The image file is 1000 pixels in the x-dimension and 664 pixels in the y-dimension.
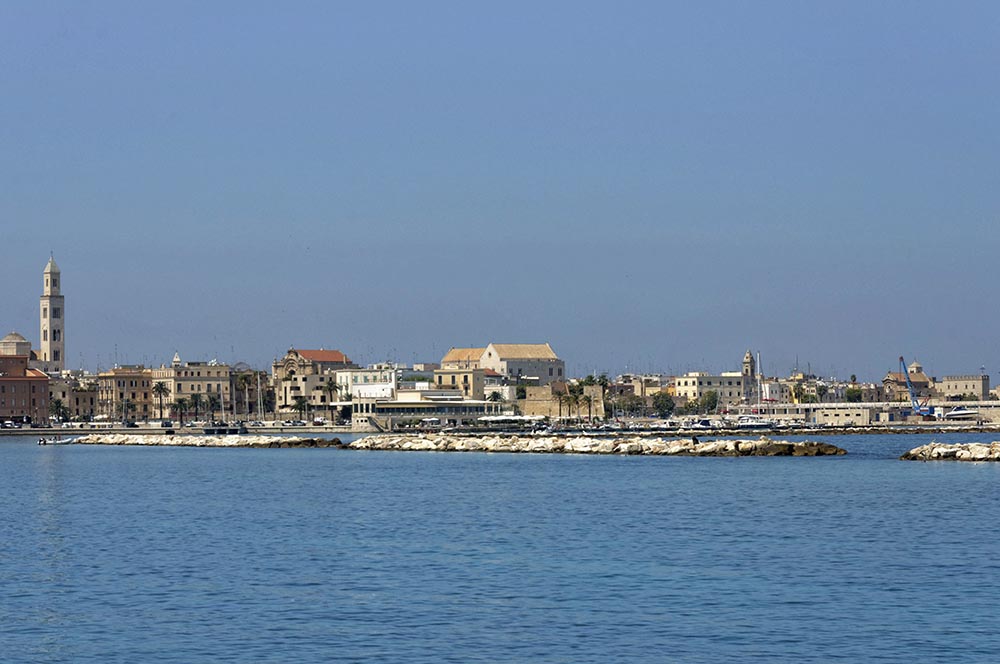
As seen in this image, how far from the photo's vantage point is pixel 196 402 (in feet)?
614

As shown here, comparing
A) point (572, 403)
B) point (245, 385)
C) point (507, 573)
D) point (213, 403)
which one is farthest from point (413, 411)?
point (507, 573)

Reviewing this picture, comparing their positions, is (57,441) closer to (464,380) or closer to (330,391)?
(330,391)

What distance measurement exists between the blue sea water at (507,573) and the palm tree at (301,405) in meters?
124

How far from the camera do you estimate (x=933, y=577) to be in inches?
1184

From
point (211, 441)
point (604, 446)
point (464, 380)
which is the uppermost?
point (464, 380)

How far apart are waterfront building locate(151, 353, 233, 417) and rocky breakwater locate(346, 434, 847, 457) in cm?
8063

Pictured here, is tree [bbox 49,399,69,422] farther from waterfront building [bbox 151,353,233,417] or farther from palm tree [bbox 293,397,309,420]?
palm tree [bbox 293,397,309,420]

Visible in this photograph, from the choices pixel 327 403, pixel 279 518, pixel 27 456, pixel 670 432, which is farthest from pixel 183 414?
pixel 279 518

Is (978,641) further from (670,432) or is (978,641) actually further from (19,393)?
(19,393)

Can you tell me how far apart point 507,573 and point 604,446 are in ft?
219

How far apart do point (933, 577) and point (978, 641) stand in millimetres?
7042

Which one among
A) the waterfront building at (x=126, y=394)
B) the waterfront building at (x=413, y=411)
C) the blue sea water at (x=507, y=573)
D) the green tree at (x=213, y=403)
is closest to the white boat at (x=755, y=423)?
the waterfront building at (x=413, y=411)

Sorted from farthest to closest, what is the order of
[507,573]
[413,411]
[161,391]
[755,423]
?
[161,391] → [413,411] → [755,423] → [507,573]

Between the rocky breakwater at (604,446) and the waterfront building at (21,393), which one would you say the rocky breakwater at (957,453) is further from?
the waterfront building at (21,393)
